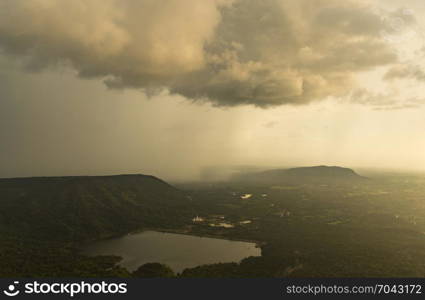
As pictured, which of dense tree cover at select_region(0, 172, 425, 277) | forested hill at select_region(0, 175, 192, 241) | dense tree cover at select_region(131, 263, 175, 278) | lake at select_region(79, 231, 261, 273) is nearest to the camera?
dense tree cover at select_region(131, 263, 175, 278)

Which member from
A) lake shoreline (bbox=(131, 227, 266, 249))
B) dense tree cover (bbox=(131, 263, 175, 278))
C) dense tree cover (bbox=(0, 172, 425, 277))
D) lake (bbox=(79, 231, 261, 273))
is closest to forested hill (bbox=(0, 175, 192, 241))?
dense tree cover (bbox=(0, 172, 425, 277))

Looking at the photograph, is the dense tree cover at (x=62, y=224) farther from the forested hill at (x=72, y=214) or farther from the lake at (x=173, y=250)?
the lake at (x=173, y=250)

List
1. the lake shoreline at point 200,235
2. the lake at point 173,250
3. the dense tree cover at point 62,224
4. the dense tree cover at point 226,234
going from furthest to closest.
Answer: the lake shoreline at point 200,235 < the lake at point 173,250 < the dense tree cover at point 226,234 < the dense tree cover at point 62,224

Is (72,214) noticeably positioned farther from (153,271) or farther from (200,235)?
(153,271)

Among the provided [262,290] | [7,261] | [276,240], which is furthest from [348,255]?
[7,261]

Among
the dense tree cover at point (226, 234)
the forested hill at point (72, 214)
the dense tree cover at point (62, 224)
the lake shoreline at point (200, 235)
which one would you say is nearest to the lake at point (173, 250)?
the lake shoreline at point (200, 235)

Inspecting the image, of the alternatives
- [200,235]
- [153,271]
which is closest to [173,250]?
[153,271]

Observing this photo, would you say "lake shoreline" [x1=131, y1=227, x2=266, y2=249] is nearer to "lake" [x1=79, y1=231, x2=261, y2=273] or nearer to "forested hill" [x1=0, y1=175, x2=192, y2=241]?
"lake" [x1=79, y1=231, x2=261, y2=273]

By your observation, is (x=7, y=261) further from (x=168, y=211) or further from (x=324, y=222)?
(x=324, y=222)
